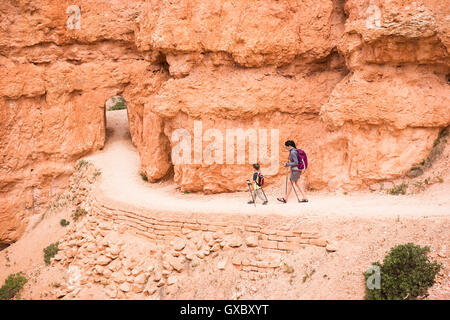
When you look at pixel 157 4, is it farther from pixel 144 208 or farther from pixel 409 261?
pixel 409 261

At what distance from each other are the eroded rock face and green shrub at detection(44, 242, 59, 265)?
316cm

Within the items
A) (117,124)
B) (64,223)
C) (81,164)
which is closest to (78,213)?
(64,223)

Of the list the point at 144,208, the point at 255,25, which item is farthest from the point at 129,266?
the point at 255,25

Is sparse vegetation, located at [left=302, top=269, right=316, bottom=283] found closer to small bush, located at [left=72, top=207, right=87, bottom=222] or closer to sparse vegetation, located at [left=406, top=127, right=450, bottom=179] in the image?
sparse vegetation, located at [left=406, top=127, right=450, bottom=179]

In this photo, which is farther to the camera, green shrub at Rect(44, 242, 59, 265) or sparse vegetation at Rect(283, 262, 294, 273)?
green shrub at Rect(44, 242, 59, 265)

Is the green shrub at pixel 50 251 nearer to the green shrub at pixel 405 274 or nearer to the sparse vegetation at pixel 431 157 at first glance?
the green shrub at pixel 405 274

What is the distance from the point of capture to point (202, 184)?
13656mm

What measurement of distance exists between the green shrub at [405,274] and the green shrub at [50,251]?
10.8 metres

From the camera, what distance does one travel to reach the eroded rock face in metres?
10.7

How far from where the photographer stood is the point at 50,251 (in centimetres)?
1377

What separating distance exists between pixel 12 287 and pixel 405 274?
39.1ft

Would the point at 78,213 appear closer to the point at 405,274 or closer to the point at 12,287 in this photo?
the point at 12,287

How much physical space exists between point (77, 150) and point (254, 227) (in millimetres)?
10403

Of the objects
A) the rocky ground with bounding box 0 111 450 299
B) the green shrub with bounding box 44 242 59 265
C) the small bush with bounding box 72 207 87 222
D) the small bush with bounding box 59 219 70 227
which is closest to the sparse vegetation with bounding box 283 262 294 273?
the rocky ground with bounding box 0 111 450 299
